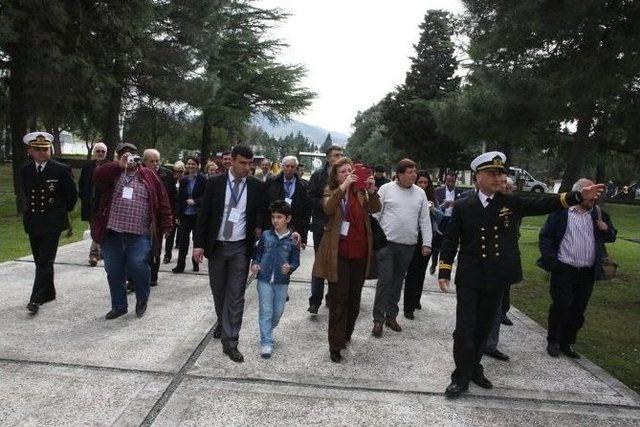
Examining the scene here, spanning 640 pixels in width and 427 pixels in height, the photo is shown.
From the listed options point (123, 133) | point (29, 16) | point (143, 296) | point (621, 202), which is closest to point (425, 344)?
point (143, 296)

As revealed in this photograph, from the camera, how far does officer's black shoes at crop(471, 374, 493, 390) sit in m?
4.18

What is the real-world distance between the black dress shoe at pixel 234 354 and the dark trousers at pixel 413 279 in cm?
234

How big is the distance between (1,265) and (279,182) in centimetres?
424

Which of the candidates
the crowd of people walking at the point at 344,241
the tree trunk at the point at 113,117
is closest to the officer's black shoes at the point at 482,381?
the crowd of people walking at the point at 344,241

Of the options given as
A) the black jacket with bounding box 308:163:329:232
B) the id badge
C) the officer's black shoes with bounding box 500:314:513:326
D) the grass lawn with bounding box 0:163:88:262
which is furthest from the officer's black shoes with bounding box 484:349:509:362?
the grass lawn with bounding box 0:163:88:262

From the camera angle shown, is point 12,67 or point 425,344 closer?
point 425,344

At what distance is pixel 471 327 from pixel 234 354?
196cm

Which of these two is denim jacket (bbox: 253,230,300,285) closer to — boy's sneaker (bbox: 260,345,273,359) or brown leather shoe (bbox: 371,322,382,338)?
boy's sneaker (bbox: 260,345,273,359)

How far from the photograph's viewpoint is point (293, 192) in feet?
23.2

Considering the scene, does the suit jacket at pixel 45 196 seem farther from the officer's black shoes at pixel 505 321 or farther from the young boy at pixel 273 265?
the officer's black shoes at pixel 505 321

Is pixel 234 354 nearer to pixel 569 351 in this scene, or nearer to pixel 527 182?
pixel 569 351

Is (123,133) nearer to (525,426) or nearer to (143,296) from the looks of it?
(143,296)

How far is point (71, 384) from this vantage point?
378cm

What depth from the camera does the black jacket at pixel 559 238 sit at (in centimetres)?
502
